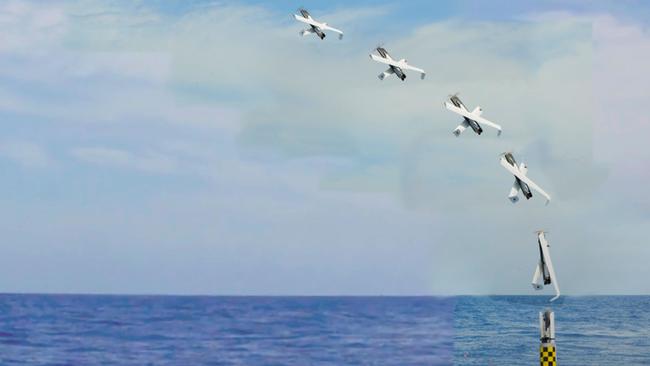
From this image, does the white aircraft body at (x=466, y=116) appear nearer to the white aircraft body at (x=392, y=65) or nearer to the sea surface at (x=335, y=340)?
the white aircraft body at (x=392, y=65)

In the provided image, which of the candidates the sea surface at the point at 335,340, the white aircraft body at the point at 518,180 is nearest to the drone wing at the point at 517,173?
the white aircraft body at the point at 518,180

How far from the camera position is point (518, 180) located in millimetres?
44094

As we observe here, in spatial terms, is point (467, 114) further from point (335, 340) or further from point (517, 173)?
point (335, 340)

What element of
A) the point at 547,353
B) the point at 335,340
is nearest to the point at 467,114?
the point at 547,353

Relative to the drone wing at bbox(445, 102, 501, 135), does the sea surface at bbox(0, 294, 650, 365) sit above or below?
below

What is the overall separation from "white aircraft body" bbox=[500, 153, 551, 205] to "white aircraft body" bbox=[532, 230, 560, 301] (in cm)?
260

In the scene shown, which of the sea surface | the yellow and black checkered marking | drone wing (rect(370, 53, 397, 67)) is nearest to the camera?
the yellow and black checkered marking

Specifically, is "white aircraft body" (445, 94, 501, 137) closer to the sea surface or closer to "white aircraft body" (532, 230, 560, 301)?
"white aircraft body" (532, 230, 560, 301)

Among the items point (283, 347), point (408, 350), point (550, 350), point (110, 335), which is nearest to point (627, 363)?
point (408, 350)

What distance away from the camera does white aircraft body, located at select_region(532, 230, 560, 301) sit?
4162 centimetres

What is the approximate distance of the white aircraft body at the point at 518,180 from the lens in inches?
1725

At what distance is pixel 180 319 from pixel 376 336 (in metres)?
52.6

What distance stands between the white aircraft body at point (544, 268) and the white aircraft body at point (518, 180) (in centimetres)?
260

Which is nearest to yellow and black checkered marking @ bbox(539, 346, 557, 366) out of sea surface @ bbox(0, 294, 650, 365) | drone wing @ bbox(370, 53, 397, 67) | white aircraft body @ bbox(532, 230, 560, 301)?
white aircraft body @ bbox(532, 230, 560, 301)
